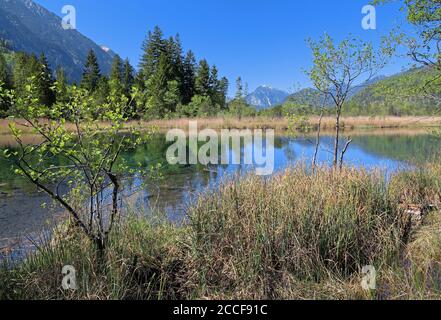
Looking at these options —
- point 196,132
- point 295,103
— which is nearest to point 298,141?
point 196,132

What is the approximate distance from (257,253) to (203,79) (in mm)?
57291

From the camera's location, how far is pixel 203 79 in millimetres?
58781

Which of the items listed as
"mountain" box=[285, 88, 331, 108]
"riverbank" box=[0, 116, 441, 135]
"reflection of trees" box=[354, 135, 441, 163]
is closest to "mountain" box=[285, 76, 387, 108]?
"mountain" box=[285, 88, 331, 108]

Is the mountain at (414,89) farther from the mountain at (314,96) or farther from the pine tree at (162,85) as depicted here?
the pine tree at (162,85)

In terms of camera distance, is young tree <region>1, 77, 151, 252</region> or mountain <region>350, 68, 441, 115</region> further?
mountain <region>350, 68, 441, 115</region>

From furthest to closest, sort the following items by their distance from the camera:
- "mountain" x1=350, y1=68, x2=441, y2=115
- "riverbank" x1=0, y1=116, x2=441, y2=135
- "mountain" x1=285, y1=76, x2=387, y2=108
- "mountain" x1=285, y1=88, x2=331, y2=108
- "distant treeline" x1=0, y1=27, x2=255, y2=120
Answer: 1. "distant treeline" x1=0, y1=27, x2=255, y2=120
2. "riverbank" x1=0, y1=116, x2=441, y2=135
3. "mountain" x1=285, y1=88, x2=331, y2=108
4. "mountain" x1=285, y1=76, x2=387, y2=108
5. "mountain" x1=350, y1=68, x2=441, y2=115

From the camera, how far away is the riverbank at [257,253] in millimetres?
3359

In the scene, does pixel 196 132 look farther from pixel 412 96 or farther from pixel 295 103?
pixel 412 96

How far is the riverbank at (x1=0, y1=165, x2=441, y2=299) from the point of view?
3359 mm

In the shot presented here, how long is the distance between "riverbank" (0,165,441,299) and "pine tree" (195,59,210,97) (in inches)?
2128

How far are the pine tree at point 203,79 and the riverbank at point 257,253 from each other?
54045mm

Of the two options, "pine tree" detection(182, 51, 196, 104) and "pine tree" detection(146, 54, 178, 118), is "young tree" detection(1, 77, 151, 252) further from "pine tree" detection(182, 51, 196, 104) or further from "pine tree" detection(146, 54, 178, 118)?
"pine tree" detection(182, 51, 196, 104)

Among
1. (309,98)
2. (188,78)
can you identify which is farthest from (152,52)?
(309,98)

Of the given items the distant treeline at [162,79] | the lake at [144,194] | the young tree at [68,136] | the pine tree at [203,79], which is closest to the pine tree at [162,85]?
the distant treeline at [162,79]
